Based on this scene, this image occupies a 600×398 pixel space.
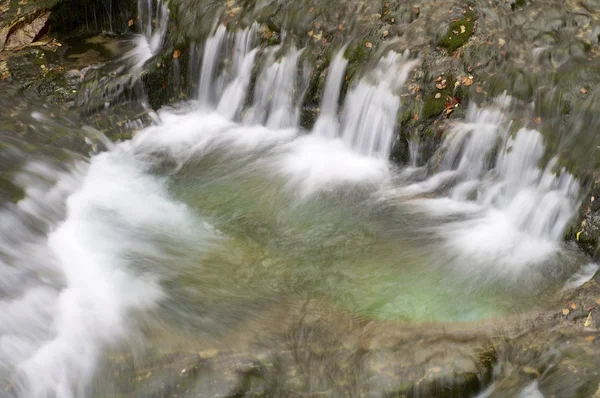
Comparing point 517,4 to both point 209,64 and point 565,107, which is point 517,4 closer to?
point 565,107

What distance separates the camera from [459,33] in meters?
7.16

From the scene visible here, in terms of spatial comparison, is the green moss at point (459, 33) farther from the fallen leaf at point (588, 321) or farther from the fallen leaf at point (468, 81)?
the fallen leaf at point (588, 321)

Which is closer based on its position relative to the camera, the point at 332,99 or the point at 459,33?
the point at 459,33

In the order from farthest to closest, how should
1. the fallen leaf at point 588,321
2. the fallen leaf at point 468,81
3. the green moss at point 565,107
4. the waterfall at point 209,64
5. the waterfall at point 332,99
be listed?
the waterfall at point 209,64
the waterfall at point 332,99
the fallen leaf at point 468,81
the green moss at point 565,107
the fallen leaf at point 588,321

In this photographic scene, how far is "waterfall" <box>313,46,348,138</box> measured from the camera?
7633 millimetres

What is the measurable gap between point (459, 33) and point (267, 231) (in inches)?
120

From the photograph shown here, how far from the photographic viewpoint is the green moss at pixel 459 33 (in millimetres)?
7109

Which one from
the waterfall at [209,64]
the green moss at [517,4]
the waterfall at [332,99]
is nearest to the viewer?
the green moss at [517,4]

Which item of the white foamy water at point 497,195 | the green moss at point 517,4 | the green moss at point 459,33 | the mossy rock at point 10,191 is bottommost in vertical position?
the mossy rock at point 10,191

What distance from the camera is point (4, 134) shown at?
7469 millimetres

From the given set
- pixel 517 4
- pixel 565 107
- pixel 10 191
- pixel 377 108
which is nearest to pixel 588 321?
pixel 565 107

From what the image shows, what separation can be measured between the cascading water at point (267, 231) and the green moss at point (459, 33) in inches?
22.5

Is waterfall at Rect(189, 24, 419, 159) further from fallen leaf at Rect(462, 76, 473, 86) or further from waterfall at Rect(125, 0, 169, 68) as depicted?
waterfall at Rect(125, 0, 169, 68)

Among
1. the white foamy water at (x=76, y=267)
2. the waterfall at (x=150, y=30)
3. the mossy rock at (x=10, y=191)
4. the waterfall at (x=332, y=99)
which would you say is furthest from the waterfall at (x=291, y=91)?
the mossy rock at (x=10, y=191)
